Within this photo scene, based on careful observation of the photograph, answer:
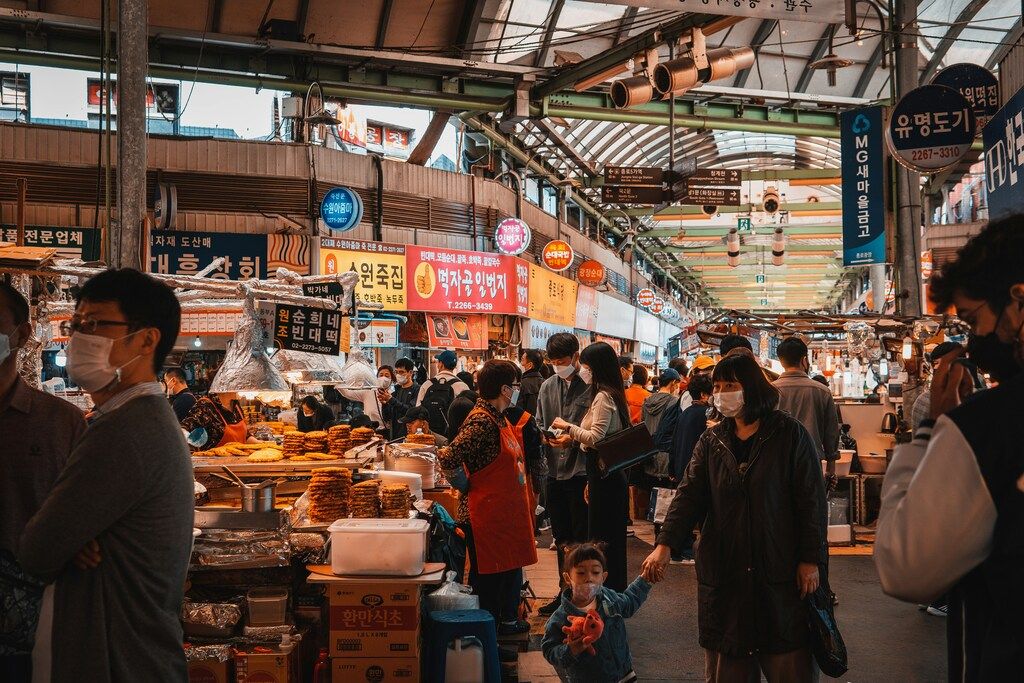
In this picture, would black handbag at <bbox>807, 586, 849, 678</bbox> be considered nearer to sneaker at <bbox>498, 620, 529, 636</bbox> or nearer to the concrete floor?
the concrete floor

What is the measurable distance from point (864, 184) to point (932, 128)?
4.14 meters

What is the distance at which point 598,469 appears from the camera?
23.9 ft

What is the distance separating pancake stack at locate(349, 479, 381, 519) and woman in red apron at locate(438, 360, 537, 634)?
563 mm

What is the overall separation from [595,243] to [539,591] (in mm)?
22201

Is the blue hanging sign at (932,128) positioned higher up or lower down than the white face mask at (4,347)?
higher up

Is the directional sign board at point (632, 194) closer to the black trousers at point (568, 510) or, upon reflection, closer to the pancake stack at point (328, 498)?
the black trousers at point (568, 510)

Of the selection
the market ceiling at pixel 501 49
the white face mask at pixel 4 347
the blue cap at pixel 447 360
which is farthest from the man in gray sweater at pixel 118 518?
the blue cap at pixel 447 360

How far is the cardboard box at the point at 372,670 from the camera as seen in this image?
5.14 metres

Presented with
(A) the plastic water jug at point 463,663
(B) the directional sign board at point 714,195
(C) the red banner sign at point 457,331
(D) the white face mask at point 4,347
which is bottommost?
(A) the plastic water jug at point 463,663

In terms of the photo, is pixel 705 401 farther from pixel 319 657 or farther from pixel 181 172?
pixel 181 172

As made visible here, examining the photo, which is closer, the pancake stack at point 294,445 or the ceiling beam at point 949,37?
the pancake stack at point 294,445

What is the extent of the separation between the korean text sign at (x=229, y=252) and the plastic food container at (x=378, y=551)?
10.3 metres

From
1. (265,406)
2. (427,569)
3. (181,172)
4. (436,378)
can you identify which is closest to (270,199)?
(181,172)

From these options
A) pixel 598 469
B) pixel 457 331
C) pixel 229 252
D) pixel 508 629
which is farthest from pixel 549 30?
pixel 508 629
